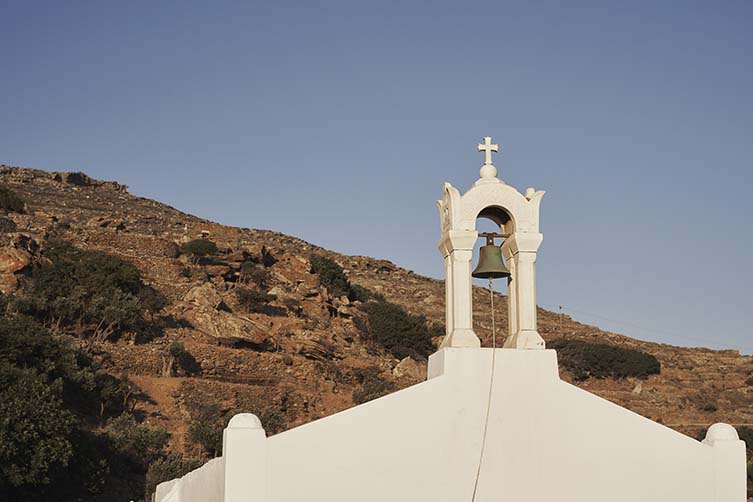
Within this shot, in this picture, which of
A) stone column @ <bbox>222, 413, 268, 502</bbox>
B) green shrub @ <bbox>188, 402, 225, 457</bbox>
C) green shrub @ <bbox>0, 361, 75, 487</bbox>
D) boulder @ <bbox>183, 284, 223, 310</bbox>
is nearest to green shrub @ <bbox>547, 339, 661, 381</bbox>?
boulder @ <bbox>183, 284, 223, 310</bbox>

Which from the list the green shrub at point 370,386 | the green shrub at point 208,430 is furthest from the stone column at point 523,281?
the green shrub at point 370,386

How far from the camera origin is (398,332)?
4669cm

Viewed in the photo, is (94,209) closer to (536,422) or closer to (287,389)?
(287,389)

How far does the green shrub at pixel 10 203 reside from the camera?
5297 centimetres

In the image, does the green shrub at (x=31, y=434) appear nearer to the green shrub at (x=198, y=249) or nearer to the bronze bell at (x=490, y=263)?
the bronze bell at (x=490, y=263)

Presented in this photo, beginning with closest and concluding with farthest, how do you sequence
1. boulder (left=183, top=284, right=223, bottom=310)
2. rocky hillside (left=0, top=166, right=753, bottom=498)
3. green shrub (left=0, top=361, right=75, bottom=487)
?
green shrub (left=0, top=361, right=75, bottom=487) < rocky hillside (left=0, top=166, right=753, bottom=498) < boulder (left=183, top=284, right=223, bottom=310)

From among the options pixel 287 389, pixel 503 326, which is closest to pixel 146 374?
pixel 287 389

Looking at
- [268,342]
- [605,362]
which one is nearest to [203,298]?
[268,342]

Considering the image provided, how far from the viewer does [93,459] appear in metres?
26.0

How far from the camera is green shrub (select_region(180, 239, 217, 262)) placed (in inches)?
1972

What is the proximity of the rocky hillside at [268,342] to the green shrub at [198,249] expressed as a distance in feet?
0.51

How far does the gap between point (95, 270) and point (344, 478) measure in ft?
→ 111

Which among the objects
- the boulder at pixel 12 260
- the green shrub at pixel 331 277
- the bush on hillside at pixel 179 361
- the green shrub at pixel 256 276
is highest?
the green shrub at pixel 331 277

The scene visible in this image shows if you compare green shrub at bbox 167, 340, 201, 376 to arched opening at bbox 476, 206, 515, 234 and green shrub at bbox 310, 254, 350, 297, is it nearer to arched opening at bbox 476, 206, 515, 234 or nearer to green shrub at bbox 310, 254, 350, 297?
green shrub at bbox 310, 254, 350, 297
